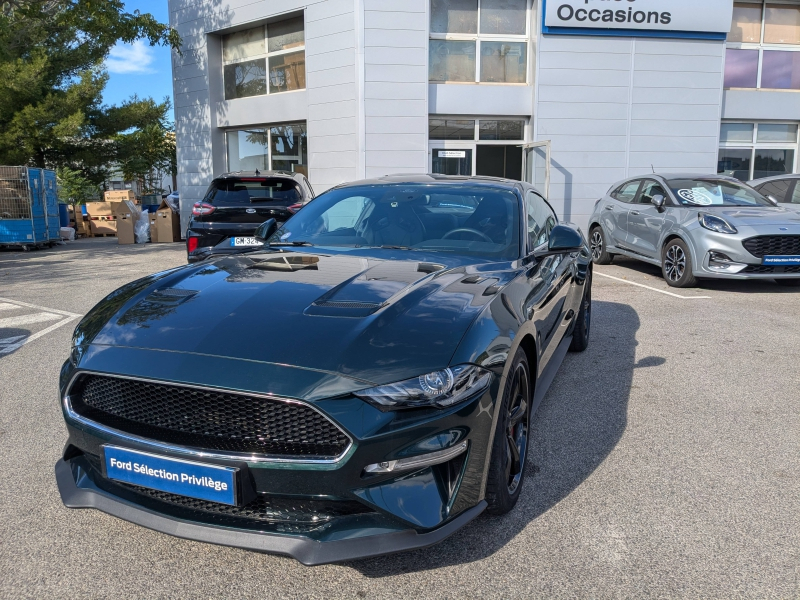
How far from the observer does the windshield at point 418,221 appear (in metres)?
3.80

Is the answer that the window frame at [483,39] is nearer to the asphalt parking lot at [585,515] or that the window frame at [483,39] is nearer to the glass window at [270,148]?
the glass window at [270,148]

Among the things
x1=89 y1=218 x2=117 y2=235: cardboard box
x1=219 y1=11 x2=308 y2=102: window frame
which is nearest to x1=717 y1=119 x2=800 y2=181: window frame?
x1=219 y1=11 x2=308 y2=102: window frame

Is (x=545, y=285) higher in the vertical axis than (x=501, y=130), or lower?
lower

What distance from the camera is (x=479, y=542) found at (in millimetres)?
2629

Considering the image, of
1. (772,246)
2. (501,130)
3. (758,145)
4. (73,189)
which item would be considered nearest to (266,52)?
(501,130)

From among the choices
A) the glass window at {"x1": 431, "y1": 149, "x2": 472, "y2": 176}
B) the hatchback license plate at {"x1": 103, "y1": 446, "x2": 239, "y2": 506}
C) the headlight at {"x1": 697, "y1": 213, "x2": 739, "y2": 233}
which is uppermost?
the glass window at {"x1": 431, "y1": 149, "x2": 472, "y2": 176}

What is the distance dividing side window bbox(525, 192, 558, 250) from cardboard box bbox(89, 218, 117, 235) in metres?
17.6

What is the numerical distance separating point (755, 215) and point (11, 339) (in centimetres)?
882

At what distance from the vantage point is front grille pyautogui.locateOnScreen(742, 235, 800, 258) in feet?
27.4

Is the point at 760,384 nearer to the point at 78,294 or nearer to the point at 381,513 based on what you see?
the point at 381,513

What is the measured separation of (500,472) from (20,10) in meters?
17.1

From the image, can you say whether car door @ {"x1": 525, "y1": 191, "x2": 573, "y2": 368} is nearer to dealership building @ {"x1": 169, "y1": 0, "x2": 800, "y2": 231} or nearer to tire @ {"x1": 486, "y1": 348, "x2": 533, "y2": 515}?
tire @ {"x1": 486, "y1": 348, "x2": 533, "y2": 515}

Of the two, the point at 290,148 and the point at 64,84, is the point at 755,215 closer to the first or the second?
the point at 290,148

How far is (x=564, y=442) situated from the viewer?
145 inches
